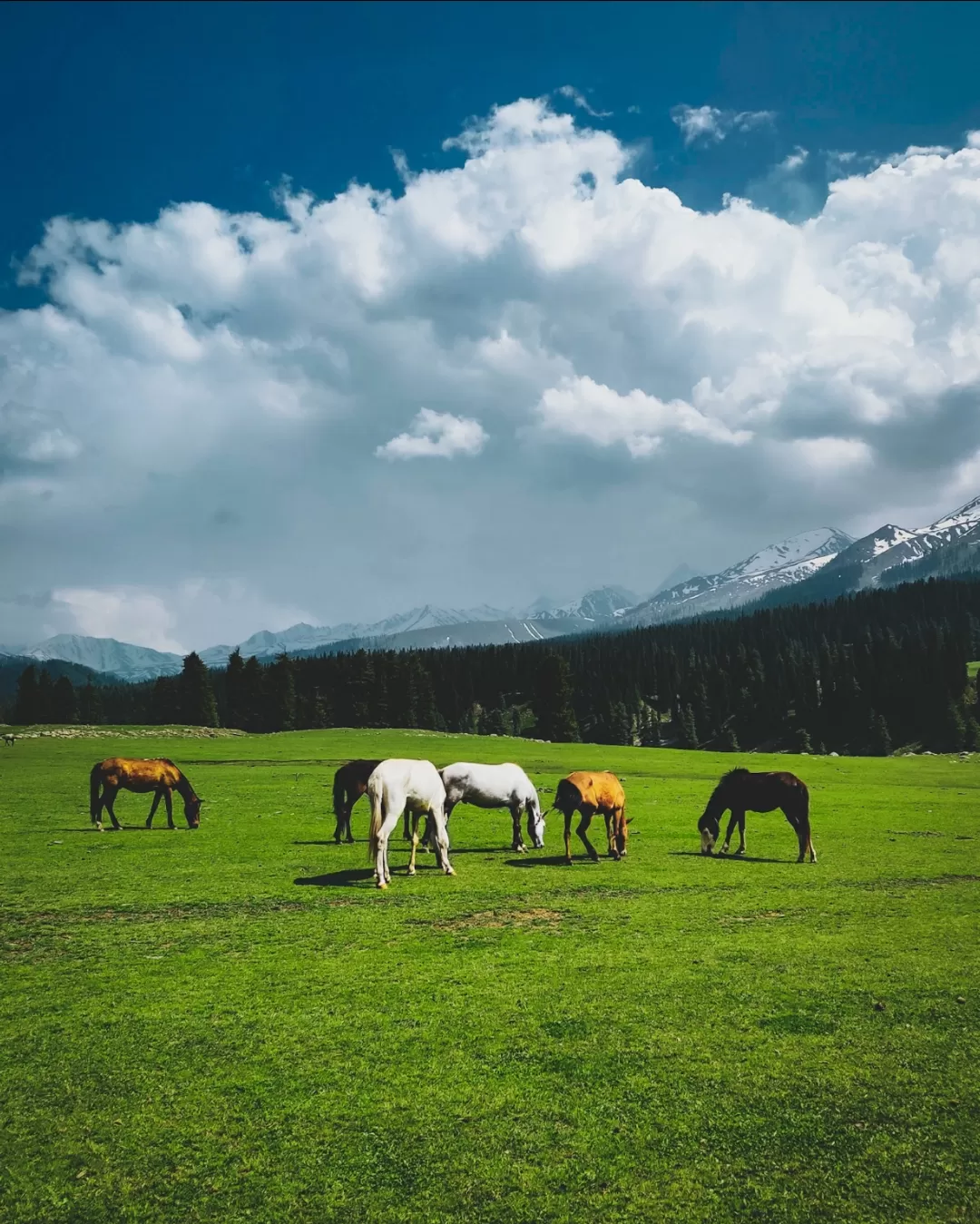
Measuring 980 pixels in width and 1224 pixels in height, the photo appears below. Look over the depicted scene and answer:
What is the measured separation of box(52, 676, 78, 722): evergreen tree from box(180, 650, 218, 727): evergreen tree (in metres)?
25.7

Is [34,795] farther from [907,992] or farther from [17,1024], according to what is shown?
[907,992]

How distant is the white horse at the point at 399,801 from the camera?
15.2 m

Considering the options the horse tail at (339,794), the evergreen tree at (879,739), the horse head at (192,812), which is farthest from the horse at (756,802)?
the evergreen tree at (879,739)

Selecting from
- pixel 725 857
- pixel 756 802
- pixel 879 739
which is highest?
pixel 756 802

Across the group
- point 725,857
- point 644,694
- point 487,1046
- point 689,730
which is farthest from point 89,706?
point 487,1046

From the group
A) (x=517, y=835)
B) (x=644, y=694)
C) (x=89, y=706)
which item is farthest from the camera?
(x=644, y=694)

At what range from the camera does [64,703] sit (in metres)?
124

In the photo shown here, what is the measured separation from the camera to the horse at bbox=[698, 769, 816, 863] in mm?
19141

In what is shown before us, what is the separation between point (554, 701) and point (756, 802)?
84.9 meters

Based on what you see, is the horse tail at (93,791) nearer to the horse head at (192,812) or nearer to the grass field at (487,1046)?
the horse head at (192,812)

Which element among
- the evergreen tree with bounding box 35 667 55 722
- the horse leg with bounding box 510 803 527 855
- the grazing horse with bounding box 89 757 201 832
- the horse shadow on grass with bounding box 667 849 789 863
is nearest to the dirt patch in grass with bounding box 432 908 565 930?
A: the horse leg with bounding box 510 803 527 855

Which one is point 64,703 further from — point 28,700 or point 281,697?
point 281,697

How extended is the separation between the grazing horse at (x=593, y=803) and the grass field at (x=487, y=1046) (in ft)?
9.08

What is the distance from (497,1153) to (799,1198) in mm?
2240
